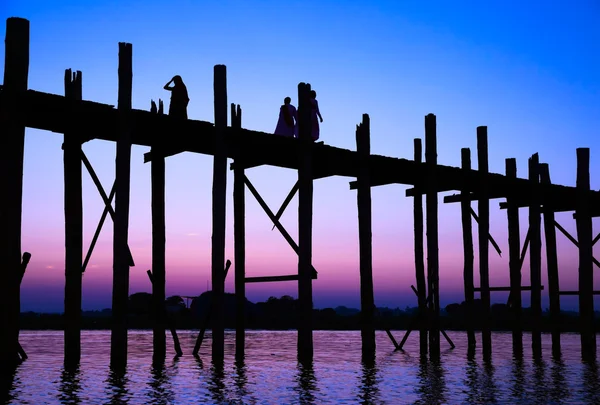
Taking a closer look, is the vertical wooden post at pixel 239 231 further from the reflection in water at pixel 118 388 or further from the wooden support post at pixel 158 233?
the reflection in water at pixel 118 388

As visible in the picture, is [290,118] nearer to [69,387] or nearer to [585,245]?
[69,387]

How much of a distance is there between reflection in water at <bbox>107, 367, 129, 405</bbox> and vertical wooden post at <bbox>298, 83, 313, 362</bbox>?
11.3 feet

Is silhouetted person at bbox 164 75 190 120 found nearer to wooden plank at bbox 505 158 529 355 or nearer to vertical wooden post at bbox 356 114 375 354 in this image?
vertical wooden post at bbox 356 114 375 354

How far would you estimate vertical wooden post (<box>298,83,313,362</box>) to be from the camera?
1438 centimetres

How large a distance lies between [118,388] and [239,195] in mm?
4909

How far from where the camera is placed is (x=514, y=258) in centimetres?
1875

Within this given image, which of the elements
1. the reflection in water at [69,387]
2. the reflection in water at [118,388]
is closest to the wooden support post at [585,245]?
the reflection in water at [118,388]

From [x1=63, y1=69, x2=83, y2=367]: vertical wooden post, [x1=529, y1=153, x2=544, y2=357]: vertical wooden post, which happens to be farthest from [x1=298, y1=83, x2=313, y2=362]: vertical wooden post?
[x1=529, y1=153, x2=544, y2=357]: vertical wooden post

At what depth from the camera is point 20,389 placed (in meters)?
11.9

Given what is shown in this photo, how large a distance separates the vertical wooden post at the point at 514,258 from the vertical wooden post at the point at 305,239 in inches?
251

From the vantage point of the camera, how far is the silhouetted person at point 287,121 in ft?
52.5

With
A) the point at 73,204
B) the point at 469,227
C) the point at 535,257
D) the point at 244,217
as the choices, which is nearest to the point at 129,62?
the point at 73,204

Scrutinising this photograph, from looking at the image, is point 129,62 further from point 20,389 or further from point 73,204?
point 20,389

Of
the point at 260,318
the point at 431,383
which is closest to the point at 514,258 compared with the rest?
the point at 431,383
